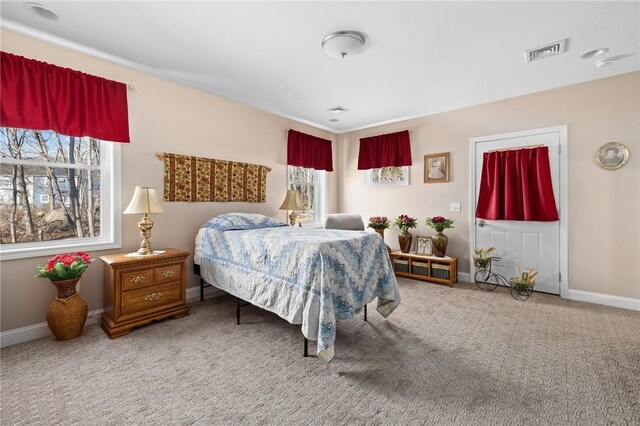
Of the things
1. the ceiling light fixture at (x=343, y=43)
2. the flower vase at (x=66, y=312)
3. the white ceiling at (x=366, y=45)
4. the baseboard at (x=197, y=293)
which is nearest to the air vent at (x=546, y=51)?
the white ceiling at (x=366, y=45)

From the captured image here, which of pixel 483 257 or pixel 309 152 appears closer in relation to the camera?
pixel 483 257

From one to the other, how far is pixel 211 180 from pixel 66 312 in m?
1.91

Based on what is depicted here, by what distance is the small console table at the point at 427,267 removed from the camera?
12.7 feet

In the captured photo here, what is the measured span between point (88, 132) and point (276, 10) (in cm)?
206

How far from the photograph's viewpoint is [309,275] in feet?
6.61

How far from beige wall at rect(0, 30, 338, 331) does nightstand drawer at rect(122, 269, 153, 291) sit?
20.7 inches

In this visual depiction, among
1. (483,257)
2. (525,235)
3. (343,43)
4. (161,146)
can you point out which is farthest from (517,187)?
(161,146)

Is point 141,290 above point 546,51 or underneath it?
underneath

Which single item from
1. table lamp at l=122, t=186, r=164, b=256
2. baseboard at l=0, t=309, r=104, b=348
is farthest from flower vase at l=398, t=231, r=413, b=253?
baseboard at l=0, t=309, r=104, b=348

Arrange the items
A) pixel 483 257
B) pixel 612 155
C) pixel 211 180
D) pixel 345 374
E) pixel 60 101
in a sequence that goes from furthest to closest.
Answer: pixel 483 257 → pixel 211 180 → pixel 612 155 → pixel 60 101 → pixel 345 374

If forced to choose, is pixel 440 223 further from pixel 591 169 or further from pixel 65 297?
pixel 65 297

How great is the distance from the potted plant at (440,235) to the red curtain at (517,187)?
448mm

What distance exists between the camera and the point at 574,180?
3314 millimetres

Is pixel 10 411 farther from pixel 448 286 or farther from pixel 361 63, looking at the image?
pixel 448 286
